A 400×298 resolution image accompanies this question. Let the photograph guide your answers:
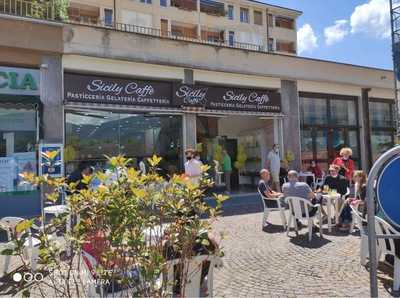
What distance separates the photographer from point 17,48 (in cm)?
1157

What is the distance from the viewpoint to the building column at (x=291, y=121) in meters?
16.7

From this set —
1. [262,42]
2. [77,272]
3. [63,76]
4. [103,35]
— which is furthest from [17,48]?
[262,42]

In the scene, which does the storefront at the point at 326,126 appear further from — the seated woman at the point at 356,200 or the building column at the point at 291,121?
the seated woman at the point at 356,200

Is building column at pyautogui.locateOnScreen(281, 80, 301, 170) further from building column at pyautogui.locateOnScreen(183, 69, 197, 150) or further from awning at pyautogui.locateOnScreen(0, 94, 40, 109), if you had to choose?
awning at pyautogui.locateOnScreen(0, 94, 40, 109)

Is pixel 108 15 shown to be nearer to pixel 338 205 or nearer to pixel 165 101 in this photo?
pixel 165 101

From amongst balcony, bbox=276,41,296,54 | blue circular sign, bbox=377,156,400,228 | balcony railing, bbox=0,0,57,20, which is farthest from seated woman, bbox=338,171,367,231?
balcony, bbox=276,41,296,54

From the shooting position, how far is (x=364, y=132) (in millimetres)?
19516

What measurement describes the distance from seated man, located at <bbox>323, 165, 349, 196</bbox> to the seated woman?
0.60 meters

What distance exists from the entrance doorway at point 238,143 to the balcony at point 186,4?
24.8m

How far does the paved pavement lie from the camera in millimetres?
4883

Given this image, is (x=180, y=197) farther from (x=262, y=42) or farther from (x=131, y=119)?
(x=262, y=42)

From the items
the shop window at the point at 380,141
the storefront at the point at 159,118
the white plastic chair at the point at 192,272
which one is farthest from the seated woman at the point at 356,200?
the shop window at the point at 380,141

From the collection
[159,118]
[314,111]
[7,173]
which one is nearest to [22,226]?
[7,173]

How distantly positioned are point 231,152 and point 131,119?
6436mm
